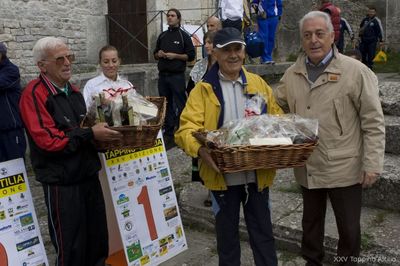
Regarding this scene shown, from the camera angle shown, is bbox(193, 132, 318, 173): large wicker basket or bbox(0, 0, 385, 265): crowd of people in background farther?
bbox(0, 0, 385, 265): crowd of people in background

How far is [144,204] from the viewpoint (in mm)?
3732

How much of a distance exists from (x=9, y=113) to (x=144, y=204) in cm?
221

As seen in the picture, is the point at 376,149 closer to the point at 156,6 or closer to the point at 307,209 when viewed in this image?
the point at 307,209

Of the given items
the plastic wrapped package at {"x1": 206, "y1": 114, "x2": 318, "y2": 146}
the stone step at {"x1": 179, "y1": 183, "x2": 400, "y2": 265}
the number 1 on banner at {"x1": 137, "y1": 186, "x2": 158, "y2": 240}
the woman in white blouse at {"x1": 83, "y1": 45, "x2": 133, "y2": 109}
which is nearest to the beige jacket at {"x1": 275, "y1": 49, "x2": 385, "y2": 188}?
the plastic wrapped package at {"x1": 206, "y1": 114, "x2": 318, "y2": 146}

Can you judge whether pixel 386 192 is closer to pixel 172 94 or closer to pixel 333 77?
pixel 333 77

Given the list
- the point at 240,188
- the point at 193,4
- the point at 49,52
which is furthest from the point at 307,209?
the point at 193,4

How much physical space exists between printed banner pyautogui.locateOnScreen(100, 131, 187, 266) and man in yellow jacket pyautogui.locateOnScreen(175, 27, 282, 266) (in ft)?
2.50

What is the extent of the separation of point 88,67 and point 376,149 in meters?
8.35

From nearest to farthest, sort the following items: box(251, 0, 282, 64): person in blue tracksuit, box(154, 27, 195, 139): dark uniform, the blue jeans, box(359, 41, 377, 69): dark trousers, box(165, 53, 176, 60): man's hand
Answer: box(165, 53, 176, 60): man's hand < box(154, 27, 195, 139): dark uniform < box(251, 0, 282, 64): person in blue tracksuit < the blue jeans < box(359, 41, 377, 69): dark trousers

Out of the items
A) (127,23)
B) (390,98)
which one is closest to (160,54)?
(390,98)

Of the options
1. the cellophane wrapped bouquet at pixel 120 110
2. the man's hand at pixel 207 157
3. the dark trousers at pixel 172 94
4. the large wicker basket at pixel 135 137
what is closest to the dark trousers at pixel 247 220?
the man's hand at pixel 207 157

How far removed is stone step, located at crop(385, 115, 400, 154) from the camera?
15.5 feet

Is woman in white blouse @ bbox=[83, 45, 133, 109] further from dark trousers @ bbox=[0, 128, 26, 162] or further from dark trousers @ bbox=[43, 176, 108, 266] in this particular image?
dark trousers @ bbox=[0, 128, 26, 162]

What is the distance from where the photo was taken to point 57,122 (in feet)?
9.72
